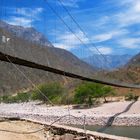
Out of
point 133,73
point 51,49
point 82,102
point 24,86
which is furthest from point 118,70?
point 51,49

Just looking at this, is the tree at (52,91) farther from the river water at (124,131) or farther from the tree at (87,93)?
the river water at (124,131)

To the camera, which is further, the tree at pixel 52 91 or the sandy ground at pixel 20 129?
the tree at pixel 52 91

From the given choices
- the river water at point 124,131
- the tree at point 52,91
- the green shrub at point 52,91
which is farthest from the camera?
the tree at point 52,91

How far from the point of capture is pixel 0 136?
1117 centimetres

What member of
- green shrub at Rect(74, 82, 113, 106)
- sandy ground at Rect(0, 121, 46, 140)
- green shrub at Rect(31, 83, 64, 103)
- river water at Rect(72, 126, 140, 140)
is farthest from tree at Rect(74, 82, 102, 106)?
sandy ground at Rect(0, 121, 46, 140)

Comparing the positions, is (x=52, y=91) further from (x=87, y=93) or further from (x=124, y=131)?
(x=124, y=131)

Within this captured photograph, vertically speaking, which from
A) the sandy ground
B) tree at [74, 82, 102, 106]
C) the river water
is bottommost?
the river water

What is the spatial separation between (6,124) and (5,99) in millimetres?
89257

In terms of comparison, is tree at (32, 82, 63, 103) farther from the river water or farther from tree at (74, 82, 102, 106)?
the river water

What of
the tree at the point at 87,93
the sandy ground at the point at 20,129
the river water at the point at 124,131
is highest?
the tree at the point at 87,93

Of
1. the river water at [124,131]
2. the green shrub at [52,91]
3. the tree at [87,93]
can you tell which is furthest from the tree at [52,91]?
the river water at [124,131]

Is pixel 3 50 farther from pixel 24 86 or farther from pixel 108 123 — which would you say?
pixel 24 86

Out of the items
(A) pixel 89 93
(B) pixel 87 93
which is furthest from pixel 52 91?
(A) pixel 89 93

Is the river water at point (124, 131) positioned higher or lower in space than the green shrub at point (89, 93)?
lower
